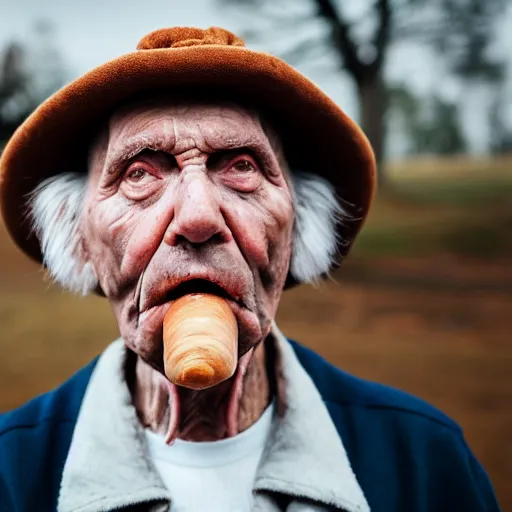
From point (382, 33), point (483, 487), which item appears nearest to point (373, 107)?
point (382, 33)

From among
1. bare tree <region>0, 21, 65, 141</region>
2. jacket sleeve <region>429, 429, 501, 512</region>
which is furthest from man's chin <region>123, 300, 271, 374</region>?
bare tree <region>0, 21, 65, 141</region>

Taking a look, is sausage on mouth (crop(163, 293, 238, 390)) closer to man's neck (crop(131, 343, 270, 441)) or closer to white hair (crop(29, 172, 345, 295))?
man's neck (crop(131, 343, 270, 441))

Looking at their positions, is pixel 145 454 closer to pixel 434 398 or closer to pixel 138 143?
pixel 138 143

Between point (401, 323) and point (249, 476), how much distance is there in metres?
2.54

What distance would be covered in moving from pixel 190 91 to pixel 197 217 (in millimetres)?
286

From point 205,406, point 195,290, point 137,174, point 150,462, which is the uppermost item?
point 137,174

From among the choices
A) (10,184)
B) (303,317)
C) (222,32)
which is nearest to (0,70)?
(303,317)

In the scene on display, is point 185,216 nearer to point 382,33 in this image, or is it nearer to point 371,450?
point 371,450

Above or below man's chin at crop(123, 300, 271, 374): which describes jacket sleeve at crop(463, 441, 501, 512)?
below

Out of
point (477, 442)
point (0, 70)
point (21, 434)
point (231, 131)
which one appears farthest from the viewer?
point (0, 70)

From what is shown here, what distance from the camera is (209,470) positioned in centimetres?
126

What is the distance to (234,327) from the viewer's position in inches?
41.7

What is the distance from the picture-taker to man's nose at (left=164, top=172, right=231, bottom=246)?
105cm

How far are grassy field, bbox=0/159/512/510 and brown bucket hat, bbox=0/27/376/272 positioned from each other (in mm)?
2049
